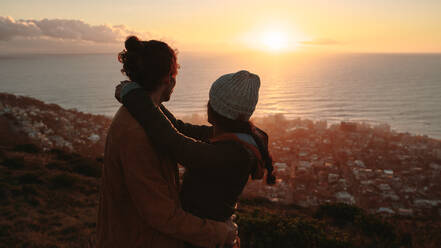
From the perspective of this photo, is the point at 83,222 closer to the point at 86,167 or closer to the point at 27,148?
the point at 86,167

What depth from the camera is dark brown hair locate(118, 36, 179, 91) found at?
1.67m

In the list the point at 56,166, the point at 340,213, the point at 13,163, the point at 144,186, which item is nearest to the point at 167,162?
the point at 144,186

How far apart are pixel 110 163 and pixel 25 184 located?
944cm

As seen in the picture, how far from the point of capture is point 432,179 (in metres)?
22.7

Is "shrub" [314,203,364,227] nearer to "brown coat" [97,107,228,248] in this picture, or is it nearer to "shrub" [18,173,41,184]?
"brown coat" [97,107,228,248]

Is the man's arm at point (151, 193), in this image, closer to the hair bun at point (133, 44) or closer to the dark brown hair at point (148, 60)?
the dark brown hair at point (148, 60)

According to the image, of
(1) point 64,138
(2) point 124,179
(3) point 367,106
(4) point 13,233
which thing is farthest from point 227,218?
(3) point 367,106

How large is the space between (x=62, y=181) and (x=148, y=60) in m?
10.6

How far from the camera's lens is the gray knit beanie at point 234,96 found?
1691 mm

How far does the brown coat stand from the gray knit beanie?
478 millimetres

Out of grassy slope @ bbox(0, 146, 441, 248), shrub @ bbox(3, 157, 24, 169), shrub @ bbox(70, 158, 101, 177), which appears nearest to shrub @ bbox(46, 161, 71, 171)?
shrub @ bbox(70, 158, 101, 177)

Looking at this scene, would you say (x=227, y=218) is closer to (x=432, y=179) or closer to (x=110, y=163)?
(x=110, y=163)

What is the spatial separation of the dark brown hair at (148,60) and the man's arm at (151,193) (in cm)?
37

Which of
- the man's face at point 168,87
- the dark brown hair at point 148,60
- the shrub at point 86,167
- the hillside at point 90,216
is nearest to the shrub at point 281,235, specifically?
the hillside at point 90,216
